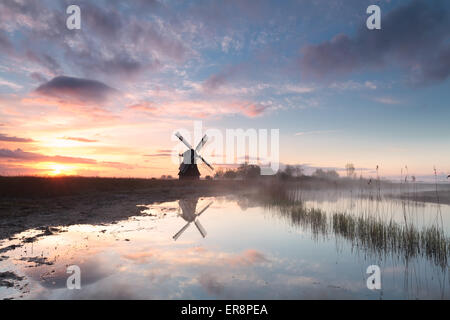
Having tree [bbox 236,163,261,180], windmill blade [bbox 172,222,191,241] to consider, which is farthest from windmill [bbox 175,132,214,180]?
windmill blade [bbox 172,222,191,241]

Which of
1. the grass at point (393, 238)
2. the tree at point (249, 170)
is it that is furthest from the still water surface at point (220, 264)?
the tree at point (249, 170)

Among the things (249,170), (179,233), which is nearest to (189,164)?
(249,170)

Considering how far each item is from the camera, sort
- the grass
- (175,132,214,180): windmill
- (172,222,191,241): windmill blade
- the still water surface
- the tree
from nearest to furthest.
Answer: the still water surface → the grass → (172,222,191,241): windmill blade → (175,132,214,180): windmill → the tree

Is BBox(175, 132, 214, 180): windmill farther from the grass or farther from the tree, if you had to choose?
the grass

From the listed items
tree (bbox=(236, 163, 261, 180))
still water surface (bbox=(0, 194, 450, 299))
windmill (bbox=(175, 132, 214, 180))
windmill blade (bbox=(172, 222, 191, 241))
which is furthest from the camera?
tree (bbox=(236, 163, 261, 180))

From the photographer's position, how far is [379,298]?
676 cm

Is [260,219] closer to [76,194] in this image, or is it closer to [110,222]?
[110,222]

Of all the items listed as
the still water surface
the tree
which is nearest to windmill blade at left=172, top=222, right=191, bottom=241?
the still water surface

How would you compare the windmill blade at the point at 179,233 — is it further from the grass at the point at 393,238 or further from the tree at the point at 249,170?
the tree at the point at 249,170

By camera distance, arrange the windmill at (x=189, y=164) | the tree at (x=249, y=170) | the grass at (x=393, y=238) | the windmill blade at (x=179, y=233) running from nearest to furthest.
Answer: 1. the grass at (x=393, y=238)
2. the windmill blade at (x=179, y=233)
3. the windmill at (x=189, y=164)
4. the tree at (x=249, y=170)

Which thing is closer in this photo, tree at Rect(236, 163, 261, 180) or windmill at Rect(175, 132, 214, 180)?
windmill at Rect(175, 132, 214, 180)

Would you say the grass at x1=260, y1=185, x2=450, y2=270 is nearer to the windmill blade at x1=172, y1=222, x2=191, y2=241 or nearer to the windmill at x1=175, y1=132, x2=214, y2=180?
the windmill blade at x1=172, y1=222, x2=191, y2=241

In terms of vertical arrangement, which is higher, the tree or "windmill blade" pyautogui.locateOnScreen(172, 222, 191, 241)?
the tree
